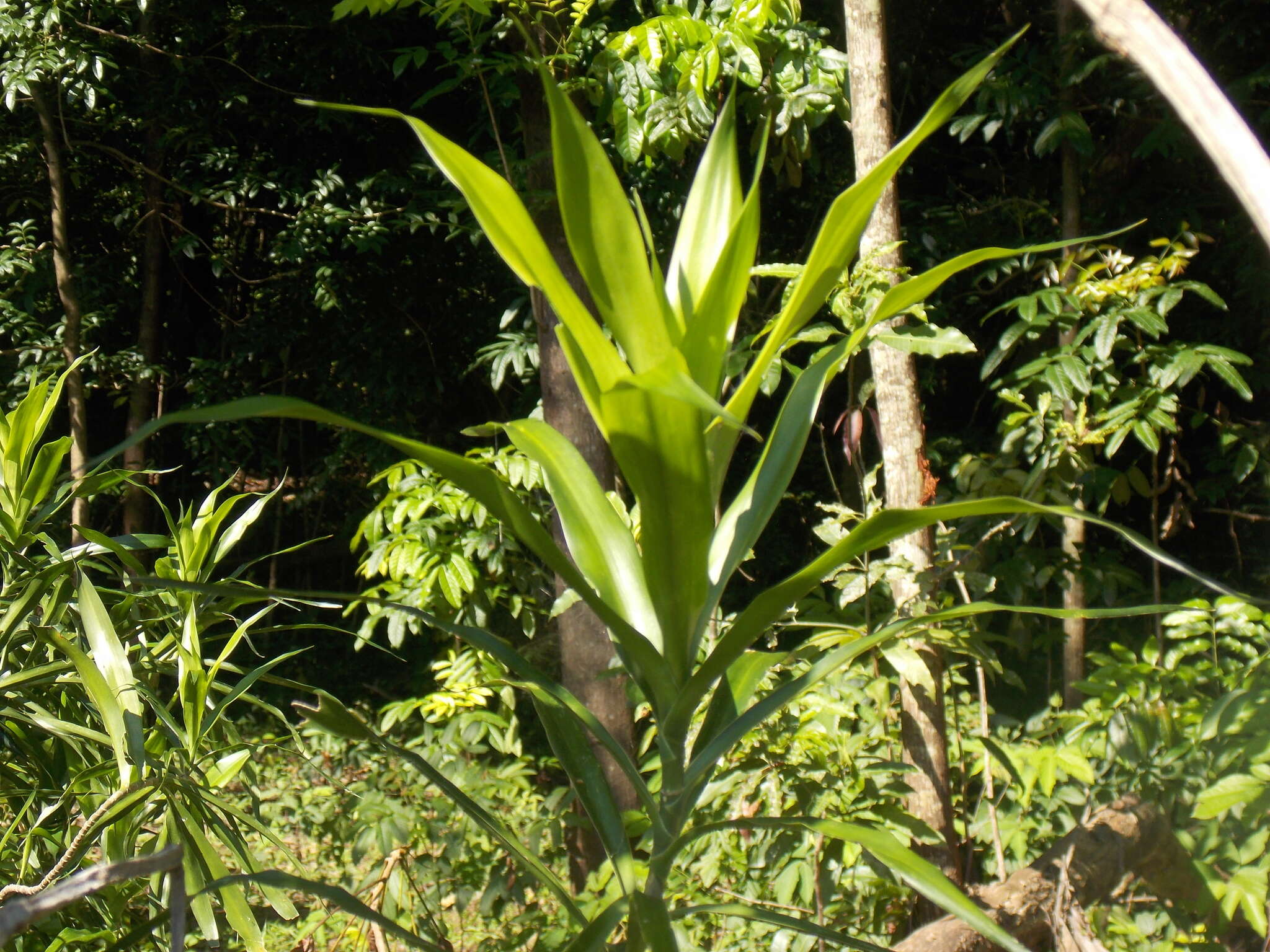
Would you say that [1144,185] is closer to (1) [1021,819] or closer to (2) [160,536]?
(1) [1021,819]

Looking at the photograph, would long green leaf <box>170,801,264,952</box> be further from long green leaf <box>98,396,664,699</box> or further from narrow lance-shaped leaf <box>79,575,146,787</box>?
long green leaf <box>98,396,664,699</box>

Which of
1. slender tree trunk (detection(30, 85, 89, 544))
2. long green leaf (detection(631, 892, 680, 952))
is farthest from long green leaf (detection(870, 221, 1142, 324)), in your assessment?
slender tree trunk (detection(30, 85, 89, 544))

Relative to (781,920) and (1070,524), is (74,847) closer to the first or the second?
(781,920)

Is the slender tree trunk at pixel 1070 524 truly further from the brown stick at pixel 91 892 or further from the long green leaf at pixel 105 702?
the brown stick at pixel 91 892

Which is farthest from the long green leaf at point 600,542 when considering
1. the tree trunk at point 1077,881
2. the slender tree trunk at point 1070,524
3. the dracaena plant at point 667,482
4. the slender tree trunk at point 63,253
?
the slender tree trunk at point 63,253

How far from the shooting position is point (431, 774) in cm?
93

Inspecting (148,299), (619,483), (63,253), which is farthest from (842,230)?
(148,299)

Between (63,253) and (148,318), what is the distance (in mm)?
421

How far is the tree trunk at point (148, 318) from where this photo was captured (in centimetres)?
411

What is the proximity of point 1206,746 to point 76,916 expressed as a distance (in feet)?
6.61

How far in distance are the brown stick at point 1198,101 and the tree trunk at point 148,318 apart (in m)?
4.11

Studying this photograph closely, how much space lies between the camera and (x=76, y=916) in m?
1.43

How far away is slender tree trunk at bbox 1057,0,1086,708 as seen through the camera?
2988 mm

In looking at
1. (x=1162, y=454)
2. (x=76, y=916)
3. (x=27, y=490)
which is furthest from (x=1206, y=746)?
(x=27, y=490)
